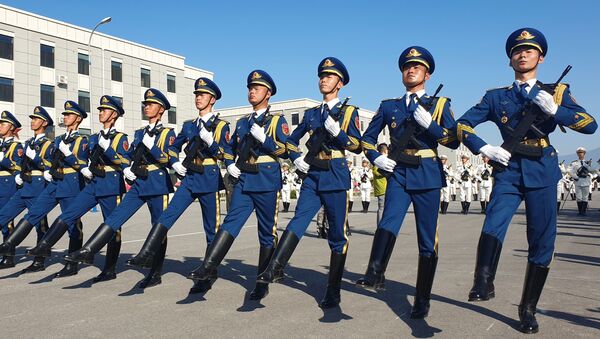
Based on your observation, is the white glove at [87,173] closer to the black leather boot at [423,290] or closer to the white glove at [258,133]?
the white glove at [258,133]

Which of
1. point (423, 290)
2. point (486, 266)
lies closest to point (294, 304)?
point (423, 290)

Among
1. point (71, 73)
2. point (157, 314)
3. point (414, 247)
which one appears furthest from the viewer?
point (71, 73)

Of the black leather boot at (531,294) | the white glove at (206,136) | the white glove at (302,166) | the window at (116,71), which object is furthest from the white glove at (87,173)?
the window at (116,71)

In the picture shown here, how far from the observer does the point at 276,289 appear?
586 cm

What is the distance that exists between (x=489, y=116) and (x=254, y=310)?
9.01 feet

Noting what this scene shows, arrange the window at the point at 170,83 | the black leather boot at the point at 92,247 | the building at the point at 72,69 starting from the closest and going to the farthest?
the black leather boot at the point at 92,247 < the building at the point at 72,69 < the window at the point at 170,83

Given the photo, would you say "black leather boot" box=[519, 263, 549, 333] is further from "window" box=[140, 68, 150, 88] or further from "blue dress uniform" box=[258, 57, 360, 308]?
"window" box=[140, 68, 150, 88]

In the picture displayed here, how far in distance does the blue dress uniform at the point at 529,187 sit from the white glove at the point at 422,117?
358 millimetres

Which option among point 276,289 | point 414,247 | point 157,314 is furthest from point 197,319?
point 414,247

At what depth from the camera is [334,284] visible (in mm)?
5035

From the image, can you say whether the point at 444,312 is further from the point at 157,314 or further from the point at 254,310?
the point at 157,314

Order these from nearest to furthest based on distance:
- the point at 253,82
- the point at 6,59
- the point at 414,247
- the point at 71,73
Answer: the point at 253,82 < the point at 414,247 < the point at 6,59 < the point at 71,73

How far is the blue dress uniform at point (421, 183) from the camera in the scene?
452cm

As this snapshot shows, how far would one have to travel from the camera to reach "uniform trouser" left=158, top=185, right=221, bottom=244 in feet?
19.3
